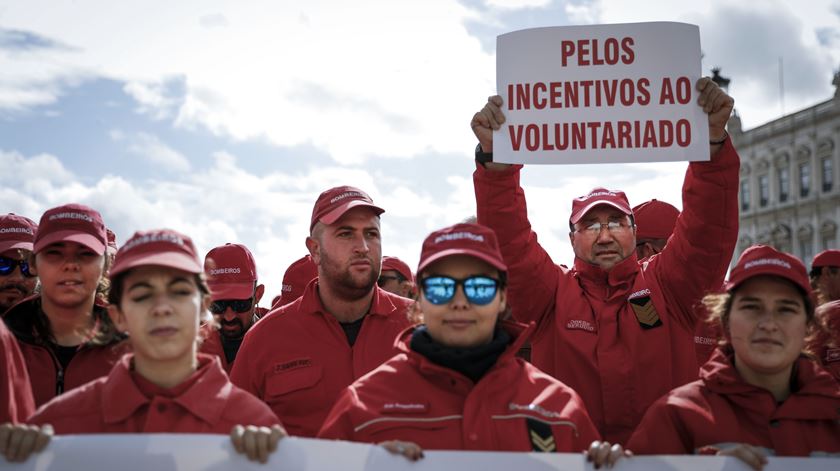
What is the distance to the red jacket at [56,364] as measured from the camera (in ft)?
13.8

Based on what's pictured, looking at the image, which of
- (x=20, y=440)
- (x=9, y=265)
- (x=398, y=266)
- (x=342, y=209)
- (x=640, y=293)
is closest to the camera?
(x=20, y=440)

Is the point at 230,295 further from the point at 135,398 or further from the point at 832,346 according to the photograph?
the point at 832,346

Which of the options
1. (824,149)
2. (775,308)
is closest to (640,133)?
(775,308)

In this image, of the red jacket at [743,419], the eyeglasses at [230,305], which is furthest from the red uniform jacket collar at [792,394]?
the eyeglasses at [230,305]

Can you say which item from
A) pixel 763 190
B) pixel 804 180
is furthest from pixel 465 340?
→ pixel 763 190

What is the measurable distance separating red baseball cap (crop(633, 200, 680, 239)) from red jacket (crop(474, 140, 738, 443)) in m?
1.40

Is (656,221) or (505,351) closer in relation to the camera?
(505,351)

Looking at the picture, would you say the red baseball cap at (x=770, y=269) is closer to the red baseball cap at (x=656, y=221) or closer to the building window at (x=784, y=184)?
the red baseball cap at (x=656, y=221)

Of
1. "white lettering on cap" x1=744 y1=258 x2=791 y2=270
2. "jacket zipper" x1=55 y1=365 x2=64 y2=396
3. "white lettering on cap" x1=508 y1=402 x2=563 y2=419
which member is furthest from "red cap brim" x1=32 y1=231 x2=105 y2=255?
"white lettering on cap" x1=744 y1=258 x2=791 y2=270

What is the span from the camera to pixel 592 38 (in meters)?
5.01

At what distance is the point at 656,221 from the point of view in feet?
22.0

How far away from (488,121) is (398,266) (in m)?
3.79

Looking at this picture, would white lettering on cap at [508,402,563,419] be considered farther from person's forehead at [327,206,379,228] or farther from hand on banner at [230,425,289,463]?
person's forehead at [327,206,379,228]

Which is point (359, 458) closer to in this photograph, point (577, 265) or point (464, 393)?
point (464, 393)
